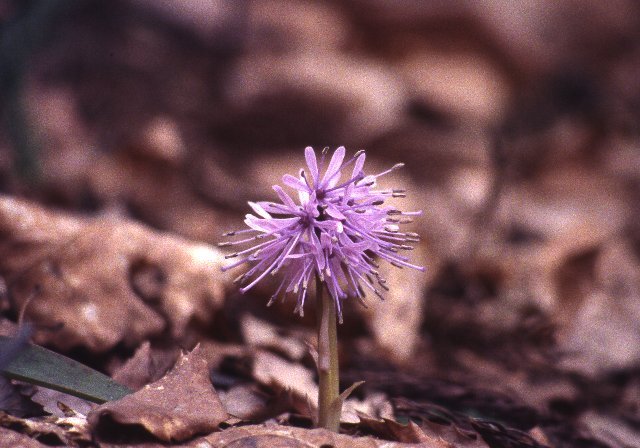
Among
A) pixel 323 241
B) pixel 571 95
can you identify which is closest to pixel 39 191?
pixel 323 241

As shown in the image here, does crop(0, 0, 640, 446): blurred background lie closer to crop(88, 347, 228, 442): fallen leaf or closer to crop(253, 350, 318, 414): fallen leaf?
crop(253, 350, 318, 414): fallen leaf

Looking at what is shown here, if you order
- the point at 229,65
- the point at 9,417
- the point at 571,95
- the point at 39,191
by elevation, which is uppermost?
the point at 571,95

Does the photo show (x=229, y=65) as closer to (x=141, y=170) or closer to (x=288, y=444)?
(x=141, y=170)

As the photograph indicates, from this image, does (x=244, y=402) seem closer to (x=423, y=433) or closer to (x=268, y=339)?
(x=423, y=433)

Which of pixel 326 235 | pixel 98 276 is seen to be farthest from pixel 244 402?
pixel 98 276

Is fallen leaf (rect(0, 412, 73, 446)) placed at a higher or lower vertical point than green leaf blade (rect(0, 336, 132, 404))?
lower

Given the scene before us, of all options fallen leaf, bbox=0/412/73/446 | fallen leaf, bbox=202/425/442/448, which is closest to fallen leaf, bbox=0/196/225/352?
fallen leaf, bbox=0/412/73/446

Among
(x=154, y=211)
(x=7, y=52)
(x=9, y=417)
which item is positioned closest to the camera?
(x=9, y=417)
